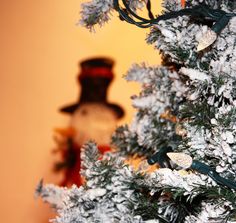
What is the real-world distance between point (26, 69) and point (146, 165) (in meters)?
1.42

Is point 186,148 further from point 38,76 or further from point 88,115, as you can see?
point 38,76

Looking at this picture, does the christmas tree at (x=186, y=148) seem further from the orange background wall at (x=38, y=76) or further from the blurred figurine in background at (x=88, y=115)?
the orange background wall at (x=38, y=76)

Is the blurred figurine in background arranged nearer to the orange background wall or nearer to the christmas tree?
the orange background wall

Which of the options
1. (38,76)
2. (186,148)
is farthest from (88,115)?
(186,148)

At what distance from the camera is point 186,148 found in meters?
0.53

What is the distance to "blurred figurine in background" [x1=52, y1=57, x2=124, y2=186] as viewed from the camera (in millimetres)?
1724

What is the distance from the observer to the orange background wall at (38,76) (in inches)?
74.0

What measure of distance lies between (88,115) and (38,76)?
337 millimetres

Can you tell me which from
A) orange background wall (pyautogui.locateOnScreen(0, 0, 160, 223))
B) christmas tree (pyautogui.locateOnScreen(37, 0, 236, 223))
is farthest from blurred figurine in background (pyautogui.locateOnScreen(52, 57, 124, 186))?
christmas tree (pyautogui.locateOnScreen(37, 0, 236, 223))

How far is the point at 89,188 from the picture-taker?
60 cm

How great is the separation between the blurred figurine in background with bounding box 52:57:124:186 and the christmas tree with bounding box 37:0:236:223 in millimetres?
1049

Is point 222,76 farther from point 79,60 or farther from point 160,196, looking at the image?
point 79,60

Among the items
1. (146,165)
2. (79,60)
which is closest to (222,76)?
(146,165)

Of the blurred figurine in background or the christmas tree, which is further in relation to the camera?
the blurred figurine in background
